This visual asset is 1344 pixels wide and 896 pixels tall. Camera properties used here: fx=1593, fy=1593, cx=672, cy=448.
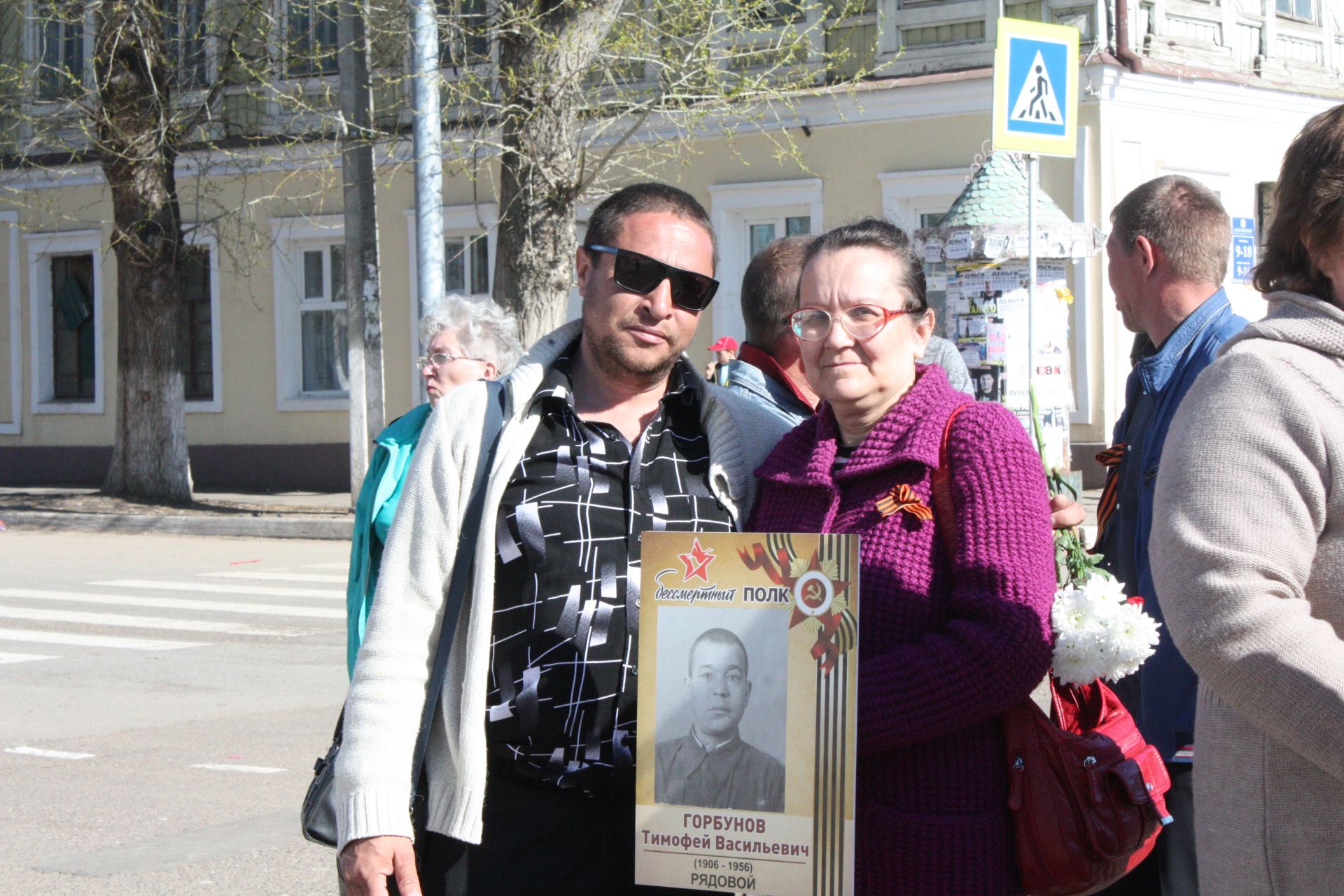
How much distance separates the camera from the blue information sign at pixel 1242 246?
14.7 metres

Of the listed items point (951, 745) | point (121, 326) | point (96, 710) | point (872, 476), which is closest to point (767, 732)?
point (951, 745)

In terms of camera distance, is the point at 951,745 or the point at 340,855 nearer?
the point at 951,745

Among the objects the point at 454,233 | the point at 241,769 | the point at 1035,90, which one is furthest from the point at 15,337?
the point at 241,769

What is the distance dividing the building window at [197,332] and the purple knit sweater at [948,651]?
2172 cm

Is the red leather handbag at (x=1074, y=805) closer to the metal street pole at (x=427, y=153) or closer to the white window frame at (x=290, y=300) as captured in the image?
the metal street pole at (x=427, y=153)

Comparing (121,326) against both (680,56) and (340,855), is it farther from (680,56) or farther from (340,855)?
(340,855)

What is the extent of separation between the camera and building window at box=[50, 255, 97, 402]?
23.9 metres

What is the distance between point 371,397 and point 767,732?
14960 millimetres

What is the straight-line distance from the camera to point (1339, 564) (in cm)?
198

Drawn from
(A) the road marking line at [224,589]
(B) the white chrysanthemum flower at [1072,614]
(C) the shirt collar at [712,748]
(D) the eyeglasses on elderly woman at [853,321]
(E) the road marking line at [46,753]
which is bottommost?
(E) the road marking line at [46,753]

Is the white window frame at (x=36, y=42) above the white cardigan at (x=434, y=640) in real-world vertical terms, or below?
above

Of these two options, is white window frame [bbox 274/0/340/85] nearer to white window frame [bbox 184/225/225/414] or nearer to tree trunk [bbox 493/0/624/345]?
white window frame [bbox 184/225/225/414]

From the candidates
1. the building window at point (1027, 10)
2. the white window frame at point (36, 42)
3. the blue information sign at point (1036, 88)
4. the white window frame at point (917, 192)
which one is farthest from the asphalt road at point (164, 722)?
the white window frame at point (36, 42)

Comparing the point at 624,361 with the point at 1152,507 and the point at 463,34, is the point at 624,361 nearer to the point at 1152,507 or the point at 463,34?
the point at 1152,507
